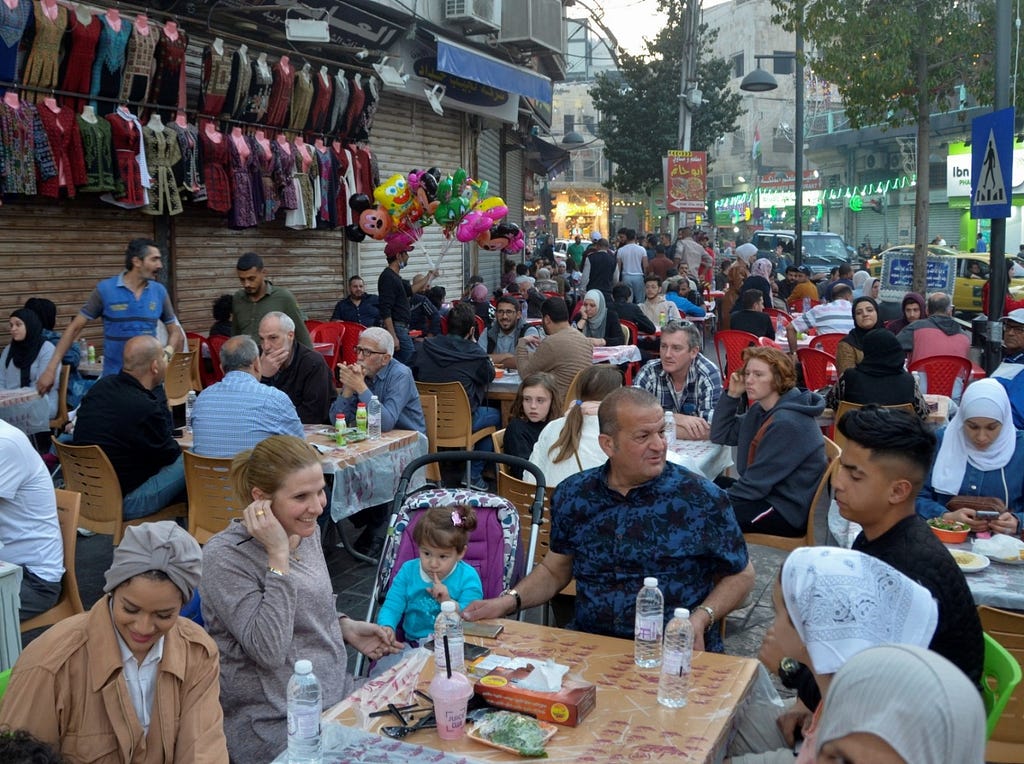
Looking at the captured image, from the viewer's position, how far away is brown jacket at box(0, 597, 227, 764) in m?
2.60

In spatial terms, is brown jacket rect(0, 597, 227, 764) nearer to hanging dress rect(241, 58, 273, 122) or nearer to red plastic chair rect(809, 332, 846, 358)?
red plastic chair rect(809, 332, 846, 358)

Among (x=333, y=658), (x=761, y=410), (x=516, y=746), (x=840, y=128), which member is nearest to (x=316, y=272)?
(x=761, y=410)

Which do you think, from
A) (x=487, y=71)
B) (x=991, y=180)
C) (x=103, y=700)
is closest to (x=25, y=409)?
(x=103, y=700)

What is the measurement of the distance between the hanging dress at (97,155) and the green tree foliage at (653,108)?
25288 mm

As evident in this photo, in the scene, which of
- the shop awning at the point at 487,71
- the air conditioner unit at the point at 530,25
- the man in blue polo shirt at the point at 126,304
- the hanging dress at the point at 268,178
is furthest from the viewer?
the air conditioner unit at the point at 530,25

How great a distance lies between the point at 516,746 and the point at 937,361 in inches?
288

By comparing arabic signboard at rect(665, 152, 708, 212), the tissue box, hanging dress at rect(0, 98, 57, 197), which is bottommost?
the tissue box

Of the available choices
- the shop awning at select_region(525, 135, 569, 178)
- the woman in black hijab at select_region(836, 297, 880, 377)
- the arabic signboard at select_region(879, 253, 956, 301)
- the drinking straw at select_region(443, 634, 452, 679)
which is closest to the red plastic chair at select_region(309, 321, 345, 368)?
the woman in black hijab at select_region(836, 297, 880, 377)

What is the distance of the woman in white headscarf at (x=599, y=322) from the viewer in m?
11.4

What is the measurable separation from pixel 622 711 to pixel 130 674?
137 centimetres

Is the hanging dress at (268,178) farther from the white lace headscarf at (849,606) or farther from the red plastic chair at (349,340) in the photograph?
the white lace headscarf at (849,606)

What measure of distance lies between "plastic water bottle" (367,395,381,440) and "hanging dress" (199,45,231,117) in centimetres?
605

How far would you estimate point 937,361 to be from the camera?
887cm

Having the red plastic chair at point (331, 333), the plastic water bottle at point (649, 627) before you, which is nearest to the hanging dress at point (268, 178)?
the red plastic chair at point (331, 333)
